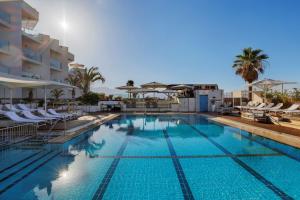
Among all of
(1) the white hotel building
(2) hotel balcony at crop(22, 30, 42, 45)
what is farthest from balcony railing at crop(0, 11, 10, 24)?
(2) hotel balcony at crop(22, 30, 42, 45)

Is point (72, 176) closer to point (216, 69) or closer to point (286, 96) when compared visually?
point (286, 96)

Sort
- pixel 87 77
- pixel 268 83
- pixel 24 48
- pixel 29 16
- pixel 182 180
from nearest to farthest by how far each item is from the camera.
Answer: pixel 182 180 < pixel 268 83 < pixel 24 48 < pixel 29 16 < pixel 87 77

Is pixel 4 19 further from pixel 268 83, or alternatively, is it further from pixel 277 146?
pixel 277 146

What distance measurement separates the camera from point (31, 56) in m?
22.7

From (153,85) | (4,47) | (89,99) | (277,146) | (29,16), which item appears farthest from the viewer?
(153,85)

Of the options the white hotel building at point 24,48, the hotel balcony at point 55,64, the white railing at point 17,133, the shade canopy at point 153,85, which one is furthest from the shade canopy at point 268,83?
the hotel balcony at point 55,64

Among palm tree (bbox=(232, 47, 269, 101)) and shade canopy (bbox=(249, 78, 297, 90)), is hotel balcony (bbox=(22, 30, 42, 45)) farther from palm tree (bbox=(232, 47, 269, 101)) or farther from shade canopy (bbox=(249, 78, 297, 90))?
palm tree (bbox=(232, 47, 269, 101))

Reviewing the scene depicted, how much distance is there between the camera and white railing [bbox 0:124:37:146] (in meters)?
8.08

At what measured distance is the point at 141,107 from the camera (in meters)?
24.0

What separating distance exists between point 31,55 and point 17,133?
1606 cm

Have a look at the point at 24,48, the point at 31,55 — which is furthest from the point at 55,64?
the point at 24,48

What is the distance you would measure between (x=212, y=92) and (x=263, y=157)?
672 inches

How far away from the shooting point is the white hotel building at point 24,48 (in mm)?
19578

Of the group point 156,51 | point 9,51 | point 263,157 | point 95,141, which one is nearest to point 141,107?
point 156,51
